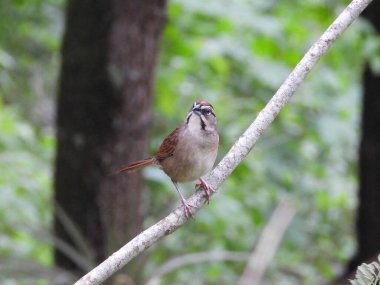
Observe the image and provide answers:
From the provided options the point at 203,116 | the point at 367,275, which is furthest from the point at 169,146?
the point at 367,275

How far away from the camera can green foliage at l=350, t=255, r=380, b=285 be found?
173cm

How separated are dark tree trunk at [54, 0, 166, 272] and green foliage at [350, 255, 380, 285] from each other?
315cm

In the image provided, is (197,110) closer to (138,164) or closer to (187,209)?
(138,164)

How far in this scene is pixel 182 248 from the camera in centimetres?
607

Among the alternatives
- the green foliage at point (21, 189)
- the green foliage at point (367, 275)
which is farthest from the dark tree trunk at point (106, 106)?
the green foliage at point (367, 275)

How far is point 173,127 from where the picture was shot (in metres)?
5.65

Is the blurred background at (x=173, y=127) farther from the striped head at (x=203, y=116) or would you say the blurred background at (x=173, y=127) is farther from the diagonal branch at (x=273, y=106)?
the diagonal branch at (x=273, y=106)

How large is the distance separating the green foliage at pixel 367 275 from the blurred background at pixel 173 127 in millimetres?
2678

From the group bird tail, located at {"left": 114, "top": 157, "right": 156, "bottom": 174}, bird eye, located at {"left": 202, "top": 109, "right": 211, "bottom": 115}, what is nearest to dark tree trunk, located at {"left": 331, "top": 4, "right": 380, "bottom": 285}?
bird tail, located at {"left": 114, "top": 157, "right": 156, "bottom": 174}

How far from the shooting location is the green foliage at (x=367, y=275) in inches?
68.1

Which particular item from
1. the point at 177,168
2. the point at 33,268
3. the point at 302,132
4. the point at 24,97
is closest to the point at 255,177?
the point at 302,132

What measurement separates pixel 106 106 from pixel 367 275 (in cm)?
340

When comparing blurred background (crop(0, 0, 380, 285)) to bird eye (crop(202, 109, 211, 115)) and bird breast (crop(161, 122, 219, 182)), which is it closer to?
bird breast (crop(161, 122, 219, 182))

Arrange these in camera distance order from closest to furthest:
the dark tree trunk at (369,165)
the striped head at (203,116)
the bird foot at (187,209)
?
the bird foot at (187,209) < the striped head at (203,116) < the dark tree trunk at (369,165)
